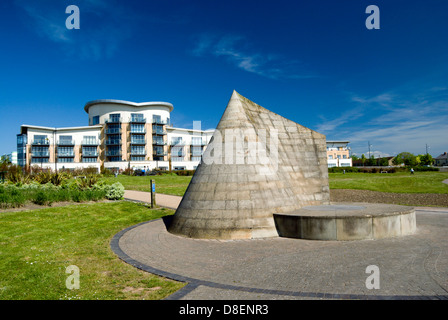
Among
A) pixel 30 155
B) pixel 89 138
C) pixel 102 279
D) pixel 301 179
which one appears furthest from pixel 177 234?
pixel 30 155

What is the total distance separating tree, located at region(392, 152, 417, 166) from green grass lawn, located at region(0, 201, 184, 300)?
143 metres

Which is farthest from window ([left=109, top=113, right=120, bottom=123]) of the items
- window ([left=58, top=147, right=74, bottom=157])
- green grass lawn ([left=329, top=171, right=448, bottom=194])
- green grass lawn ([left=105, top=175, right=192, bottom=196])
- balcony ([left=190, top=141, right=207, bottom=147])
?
green grass lawn ([left=329, top=171, right=448, bottom=194])

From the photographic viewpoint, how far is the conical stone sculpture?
10.1m

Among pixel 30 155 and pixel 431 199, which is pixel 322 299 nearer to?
pixel 431 199

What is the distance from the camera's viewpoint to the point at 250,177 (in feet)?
35.6

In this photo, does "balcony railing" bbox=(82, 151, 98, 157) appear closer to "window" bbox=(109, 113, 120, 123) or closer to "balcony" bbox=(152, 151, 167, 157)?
"window" bbox=(109, 113, 120, 123)

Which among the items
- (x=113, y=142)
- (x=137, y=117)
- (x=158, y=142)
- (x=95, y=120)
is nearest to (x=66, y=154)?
(x=95, y=120)

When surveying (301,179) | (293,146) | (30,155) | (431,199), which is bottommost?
(431,199)

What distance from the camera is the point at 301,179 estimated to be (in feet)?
43.2

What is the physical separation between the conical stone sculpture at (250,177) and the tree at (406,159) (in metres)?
136

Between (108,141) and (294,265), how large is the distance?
267ft

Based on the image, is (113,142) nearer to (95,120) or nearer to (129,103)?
(95,120)

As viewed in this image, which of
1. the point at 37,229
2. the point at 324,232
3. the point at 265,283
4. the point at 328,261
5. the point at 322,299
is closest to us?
the point at 322,299

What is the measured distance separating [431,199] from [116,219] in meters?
21.6
